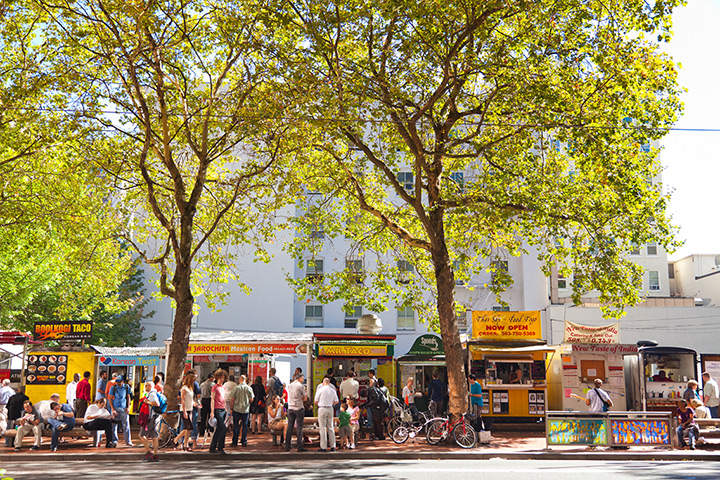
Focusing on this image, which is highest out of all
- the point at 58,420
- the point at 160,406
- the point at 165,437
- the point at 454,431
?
the point at 160,406

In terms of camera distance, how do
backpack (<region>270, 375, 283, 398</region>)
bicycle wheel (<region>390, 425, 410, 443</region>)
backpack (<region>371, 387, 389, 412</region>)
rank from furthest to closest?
backpack (<region>270, 375, 283, 398</region>), backpack (<region>371, 387, 389, 412</region>), bicycle wheel (<region>390, 425, 410, 443</region>)

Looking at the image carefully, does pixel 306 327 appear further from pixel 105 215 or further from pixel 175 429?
pixel 175 429

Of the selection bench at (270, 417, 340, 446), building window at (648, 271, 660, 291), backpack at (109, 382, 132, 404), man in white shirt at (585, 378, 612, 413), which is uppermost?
building window at (648, 271, 660, 291)

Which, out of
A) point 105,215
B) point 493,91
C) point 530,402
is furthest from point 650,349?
point 105,215

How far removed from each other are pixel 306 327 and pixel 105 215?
69.9 feet

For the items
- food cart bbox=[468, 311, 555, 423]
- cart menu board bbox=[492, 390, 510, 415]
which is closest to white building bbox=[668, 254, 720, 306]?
food cart bbox=[468, 311, 555, 423]

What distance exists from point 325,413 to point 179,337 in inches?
183

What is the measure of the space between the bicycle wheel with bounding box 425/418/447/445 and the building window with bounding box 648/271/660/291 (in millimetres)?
37700

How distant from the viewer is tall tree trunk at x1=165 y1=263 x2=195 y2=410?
18.0m

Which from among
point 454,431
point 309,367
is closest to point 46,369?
point 309,367

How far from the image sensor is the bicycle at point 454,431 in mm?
17047

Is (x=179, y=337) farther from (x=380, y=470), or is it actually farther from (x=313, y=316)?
(x=313, y=316)

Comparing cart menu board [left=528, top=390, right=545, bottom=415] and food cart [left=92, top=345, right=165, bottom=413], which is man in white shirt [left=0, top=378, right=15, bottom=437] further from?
cart menu board [left=528, top=390, right=545, bottom=415]

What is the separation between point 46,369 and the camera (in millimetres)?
22484
